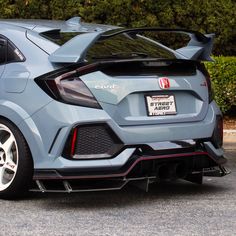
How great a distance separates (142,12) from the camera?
11664 mm

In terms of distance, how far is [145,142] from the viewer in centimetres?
587

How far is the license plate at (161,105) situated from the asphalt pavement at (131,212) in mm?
725

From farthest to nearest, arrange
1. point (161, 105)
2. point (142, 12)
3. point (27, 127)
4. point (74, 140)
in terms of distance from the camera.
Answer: point (142, 12)
point (161, 105)
point (27, 127)
point (74, 140)

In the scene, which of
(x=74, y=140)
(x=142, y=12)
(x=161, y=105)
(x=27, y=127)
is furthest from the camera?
(x=142, y=12)

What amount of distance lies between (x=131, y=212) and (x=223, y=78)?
5.46 meters

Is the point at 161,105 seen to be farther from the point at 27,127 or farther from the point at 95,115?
the point at 27,127

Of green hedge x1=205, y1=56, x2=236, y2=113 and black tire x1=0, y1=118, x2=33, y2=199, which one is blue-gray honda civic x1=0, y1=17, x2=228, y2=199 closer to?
black tire x1=0, y1=118, x2=33, y2=199

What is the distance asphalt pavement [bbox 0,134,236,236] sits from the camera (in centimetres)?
523

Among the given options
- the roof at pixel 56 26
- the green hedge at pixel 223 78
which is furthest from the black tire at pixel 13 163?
the green hedge at pixel 223 78

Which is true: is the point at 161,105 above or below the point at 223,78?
above

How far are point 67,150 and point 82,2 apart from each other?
20.6 feet

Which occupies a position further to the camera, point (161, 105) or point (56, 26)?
point (56, 26)

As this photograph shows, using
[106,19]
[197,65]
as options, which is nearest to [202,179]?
[197,65]

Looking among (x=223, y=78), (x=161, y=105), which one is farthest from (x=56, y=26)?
(x=223, y=78)
